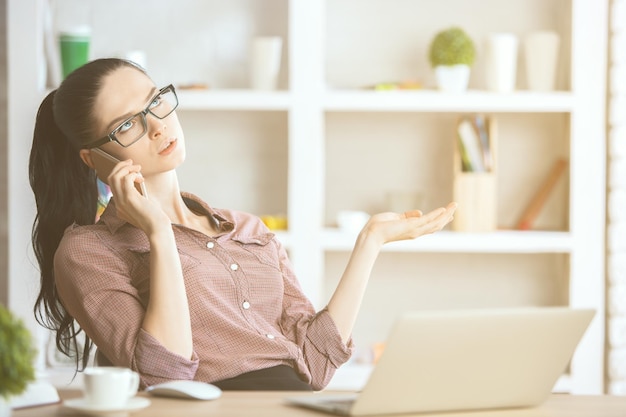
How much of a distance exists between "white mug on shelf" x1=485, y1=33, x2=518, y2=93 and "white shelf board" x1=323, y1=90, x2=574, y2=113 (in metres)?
0.05

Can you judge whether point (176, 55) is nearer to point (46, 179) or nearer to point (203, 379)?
point (46, 179)

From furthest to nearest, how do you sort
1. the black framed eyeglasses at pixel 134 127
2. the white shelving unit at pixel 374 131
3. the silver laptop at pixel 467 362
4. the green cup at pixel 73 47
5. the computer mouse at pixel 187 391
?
the white shelving unit at pixel 374 131 → the green cup at pixel 73 47 → the black framed eyeglasses at pixel 134 127 → the computer mouse at pixel 187 391 → the silver laptop at pixel 467 362

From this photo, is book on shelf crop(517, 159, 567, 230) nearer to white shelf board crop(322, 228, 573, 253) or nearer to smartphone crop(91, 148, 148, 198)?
white shelf board crop(322, 228, 573, 253)

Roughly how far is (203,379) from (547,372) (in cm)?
73

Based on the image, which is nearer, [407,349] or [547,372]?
[407,349]

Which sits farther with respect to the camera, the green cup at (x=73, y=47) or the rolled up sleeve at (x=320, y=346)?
the green cup at (x=73, y=47)

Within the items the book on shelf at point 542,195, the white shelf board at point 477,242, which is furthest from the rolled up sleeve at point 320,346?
the book on shelf at point 542,195

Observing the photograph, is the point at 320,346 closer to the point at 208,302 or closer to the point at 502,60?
the point at 208,302

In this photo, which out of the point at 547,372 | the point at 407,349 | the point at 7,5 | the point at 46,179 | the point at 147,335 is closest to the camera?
the point at 407,349

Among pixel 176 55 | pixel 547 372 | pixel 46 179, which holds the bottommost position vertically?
pixel 547 372

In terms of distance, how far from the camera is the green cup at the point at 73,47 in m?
3.56

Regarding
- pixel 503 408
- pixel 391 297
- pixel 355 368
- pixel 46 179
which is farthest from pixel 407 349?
pixel 391 297

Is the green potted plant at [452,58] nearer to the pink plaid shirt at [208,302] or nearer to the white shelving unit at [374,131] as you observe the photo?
the white shelving unit at [374,131]

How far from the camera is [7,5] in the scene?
362 cm
